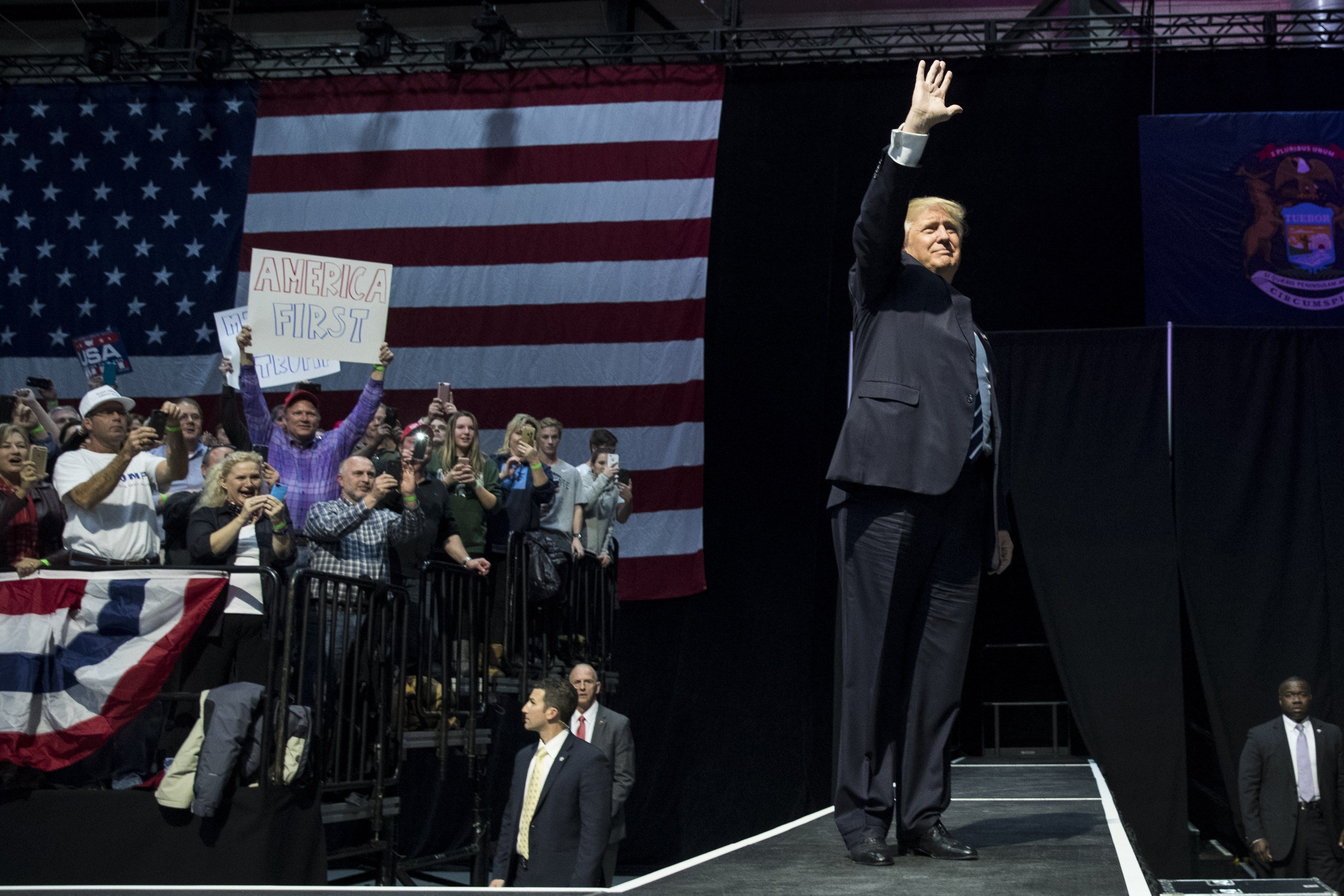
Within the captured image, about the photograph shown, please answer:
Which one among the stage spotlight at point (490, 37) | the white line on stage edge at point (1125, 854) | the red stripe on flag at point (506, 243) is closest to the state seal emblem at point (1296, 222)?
the red stripe on flag at point (506, 243)

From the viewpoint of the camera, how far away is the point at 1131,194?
8.89 metres

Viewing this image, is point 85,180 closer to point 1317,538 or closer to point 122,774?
point 122,774

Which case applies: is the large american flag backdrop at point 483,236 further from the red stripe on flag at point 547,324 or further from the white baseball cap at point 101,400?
the white baseball cap at point 101,400

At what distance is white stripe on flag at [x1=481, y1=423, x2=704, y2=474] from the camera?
8.95 m

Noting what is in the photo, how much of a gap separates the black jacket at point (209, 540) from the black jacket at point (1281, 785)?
5.31 metres

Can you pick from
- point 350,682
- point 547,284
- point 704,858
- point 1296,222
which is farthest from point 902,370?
point 547,284

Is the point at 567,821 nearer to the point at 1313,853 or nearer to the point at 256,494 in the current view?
the point at 256,494

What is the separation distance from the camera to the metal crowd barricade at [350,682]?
4.69 metres

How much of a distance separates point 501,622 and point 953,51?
6297 mm

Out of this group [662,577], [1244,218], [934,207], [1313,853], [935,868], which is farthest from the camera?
[662,577]

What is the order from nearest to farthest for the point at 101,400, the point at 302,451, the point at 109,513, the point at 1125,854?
the point at 1125,854, the point at 109,513, the point at 101,400, the point at 302,451

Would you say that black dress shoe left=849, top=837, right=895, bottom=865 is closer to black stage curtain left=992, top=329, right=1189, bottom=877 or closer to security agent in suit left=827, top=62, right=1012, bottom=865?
security agent in suit left=827, top=62, right=1012, bottom=865

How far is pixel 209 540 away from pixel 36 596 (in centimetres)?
63

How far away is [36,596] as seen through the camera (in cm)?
479
